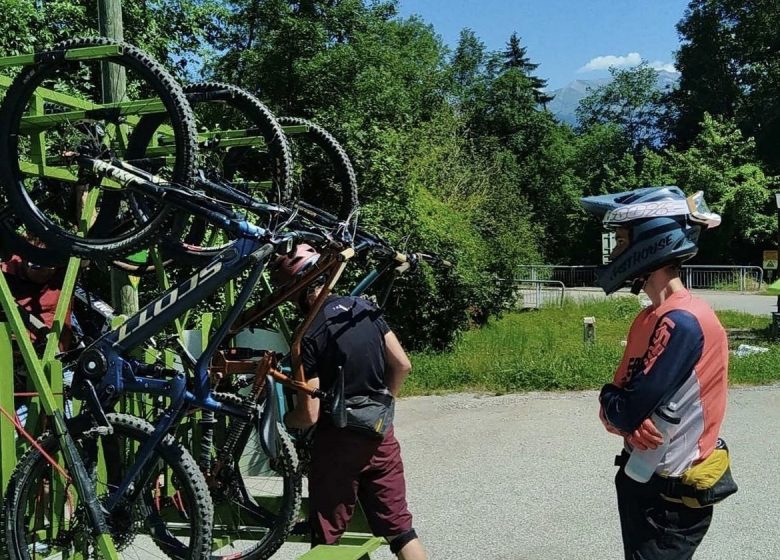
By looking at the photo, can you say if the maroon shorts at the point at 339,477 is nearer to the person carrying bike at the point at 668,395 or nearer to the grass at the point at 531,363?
the person carrying bike at the point at 668,395

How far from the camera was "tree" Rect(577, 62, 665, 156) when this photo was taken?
4981 cm

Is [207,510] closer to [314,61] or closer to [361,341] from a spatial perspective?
[361,341]

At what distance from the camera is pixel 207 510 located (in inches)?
118

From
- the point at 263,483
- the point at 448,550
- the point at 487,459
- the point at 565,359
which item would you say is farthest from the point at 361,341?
the point at 565,359

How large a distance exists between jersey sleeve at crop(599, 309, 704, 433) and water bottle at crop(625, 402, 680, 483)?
4 centimetres

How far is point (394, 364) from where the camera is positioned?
357 centimetres

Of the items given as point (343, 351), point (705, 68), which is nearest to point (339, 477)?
point (343, 351)

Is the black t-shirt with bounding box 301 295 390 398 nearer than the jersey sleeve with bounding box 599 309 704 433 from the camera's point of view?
No

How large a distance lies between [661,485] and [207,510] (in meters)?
1.77

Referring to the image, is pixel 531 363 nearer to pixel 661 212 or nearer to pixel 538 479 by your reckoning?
pixel 538 479

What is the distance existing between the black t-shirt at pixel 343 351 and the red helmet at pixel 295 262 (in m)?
0.21

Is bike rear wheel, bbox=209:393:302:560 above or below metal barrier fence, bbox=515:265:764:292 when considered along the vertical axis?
above

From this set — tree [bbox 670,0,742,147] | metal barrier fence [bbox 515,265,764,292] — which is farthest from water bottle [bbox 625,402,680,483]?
tree [bbox 670,0,742,147]

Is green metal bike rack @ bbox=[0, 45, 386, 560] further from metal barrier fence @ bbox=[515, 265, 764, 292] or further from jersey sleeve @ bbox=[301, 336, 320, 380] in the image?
metal barrier fence @ bbox=[515, 265, 764, 292]
